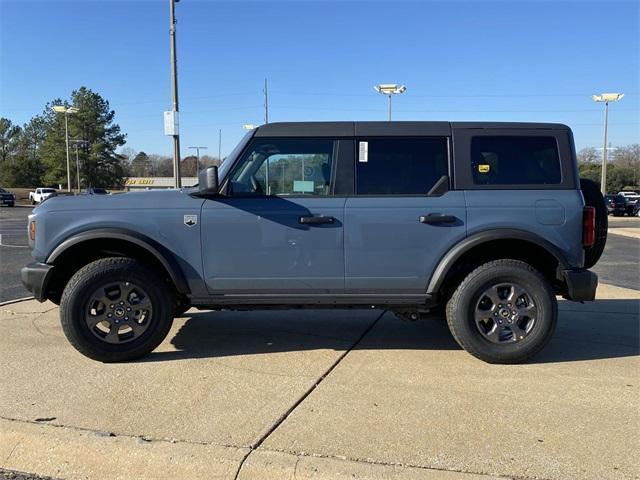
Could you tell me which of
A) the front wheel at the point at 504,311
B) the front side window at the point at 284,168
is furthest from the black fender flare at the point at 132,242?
the front wheel at the point at 504,311

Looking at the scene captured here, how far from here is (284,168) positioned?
441 centimetres

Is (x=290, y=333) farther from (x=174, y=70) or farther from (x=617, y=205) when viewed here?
(x=617, y=205)

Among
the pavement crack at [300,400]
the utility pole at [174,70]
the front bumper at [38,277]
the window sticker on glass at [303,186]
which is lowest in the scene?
the pavement crack at [300,400]

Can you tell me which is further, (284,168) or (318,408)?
(284,168)

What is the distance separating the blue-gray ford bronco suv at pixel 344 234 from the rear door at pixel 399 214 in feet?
0.04

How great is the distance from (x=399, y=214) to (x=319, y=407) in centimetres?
163

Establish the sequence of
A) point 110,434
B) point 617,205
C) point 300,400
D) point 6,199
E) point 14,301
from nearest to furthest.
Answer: point 110,434, point 300,400, point 14,301, point 617,205, point 6,199

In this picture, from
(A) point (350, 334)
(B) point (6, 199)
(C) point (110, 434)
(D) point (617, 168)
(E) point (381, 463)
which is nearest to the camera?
(E) point (381, 463)

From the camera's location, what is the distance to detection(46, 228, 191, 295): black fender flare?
166 inches

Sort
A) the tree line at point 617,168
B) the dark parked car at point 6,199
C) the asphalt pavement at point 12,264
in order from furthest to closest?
the tree line at point 617,168, the dark parked car at point 6,199, the asphalt pavement at point 12,264

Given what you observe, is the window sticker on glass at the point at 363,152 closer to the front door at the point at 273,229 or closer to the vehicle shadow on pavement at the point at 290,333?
the front door at the point at 273,229

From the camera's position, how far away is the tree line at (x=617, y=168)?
262 ft

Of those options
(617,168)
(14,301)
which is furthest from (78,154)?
(617,168)

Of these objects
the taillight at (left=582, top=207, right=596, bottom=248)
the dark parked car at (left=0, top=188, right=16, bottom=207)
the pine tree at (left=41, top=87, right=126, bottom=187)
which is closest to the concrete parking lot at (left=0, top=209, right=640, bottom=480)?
the taillight at (left=582, top=207, right=596, bottom=248)
